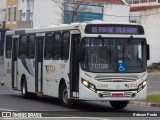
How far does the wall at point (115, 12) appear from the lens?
2440 inches

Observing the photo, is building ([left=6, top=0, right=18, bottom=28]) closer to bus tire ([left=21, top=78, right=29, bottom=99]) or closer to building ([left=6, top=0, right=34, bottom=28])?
building ([left=6, top=0, right=34, bottom=28])

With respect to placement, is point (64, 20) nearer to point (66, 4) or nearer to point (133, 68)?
point (66, 4)

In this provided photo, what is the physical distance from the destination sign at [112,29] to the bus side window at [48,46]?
3.17 m

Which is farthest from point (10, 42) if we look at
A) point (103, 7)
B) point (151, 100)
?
point (103, 7)

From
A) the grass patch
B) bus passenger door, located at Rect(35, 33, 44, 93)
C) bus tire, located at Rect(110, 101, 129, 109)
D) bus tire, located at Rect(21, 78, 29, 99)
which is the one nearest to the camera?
bus tire, located at Rect(110, 101, 129, 109)

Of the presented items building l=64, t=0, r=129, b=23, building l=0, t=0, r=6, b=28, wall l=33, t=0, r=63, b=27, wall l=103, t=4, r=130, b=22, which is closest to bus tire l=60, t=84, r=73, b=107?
building l=64, t=0, r=129, b=23

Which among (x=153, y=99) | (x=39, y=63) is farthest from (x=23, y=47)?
(x=153, y=99)

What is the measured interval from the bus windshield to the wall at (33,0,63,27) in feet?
133

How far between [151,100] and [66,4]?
117 feet

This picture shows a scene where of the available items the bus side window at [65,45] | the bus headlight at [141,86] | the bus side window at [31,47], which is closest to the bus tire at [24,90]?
the bus side window at [31,47]

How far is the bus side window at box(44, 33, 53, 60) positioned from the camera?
70.5 ft

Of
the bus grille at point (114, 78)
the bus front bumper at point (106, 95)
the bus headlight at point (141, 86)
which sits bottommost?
the bus front bumper at point (106, 95)

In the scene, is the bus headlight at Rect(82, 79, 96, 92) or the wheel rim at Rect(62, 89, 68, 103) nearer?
the bus headlight at Rect(82, 79, 96, 92)

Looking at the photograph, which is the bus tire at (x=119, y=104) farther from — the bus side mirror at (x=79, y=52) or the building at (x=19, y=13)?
the building at (x=19, y=13)
